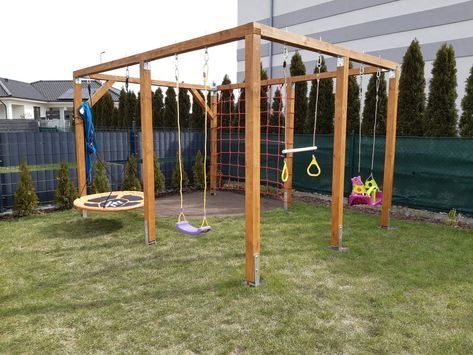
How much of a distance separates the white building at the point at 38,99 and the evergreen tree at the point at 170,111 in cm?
1900

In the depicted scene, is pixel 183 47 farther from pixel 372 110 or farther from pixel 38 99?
pixel 38 99

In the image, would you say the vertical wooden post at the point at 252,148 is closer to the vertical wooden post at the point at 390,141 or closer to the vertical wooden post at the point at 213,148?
the vertical wooden post at the point at 390,141

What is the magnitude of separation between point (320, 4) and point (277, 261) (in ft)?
54.3

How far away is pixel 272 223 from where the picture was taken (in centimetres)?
567

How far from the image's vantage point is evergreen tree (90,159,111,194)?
6984 mm

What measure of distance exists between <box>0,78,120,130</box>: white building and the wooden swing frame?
2669 centimetres

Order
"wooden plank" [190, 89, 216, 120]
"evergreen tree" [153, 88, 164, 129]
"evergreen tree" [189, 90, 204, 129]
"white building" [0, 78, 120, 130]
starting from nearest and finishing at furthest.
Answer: "wooden plank" [190, 89, 216, 120], "evergreen tree" [189, 90, 204, 129], "evergreen tree" [153, 88, 164, 129], "white building" [0, 78, 120, 130]

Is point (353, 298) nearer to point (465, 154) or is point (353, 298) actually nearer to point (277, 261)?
point (277, 261)

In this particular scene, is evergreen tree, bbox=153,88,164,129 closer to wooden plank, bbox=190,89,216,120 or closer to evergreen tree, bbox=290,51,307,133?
wooden plank, bbox=190,89,216,120

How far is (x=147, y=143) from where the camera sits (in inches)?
175

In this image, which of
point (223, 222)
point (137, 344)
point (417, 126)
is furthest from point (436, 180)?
point (137, 344)

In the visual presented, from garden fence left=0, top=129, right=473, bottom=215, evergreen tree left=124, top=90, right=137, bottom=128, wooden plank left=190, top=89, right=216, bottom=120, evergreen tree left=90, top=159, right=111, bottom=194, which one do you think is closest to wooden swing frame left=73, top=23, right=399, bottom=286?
evergreen tree left=90, top=159, right=111, bottom=194

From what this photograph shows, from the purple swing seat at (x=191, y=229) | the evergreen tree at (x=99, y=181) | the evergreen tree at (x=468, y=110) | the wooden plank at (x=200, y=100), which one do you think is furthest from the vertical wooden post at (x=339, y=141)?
the evergreen tree at (x=99, y=181)

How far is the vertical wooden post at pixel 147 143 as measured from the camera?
436cm
